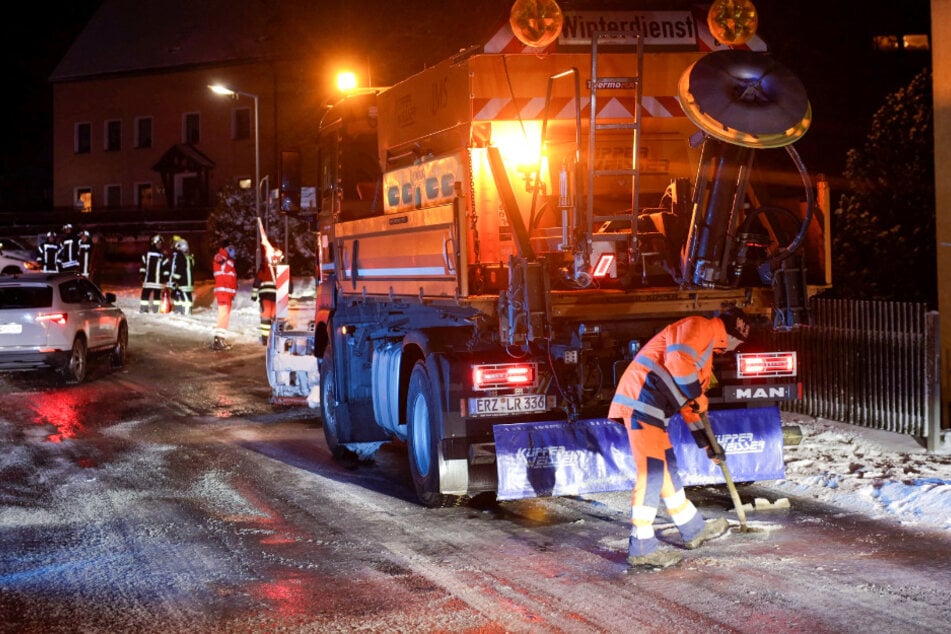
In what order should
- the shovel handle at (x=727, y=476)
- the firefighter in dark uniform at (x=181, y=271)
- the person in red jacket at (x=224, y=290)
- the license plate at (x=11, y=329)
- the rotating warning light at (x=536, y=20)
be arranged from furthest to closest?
the firefighter in dark uniform at (x=181, y=271) → the person in red jacket at (x=224, y=290) → the license plate at (x=11, y=329) → the rotating warning light at (x=536, y=20) → the shovel handle at (x=727, y=476)

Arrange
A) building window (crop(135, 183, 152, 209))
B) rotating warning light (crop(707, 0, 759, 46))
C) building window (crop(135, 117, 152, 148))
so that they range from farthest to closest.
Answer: building window (crop(135, 183, 152, 209)), building window (crop(135, 117, 152, 148)), rotating warning light (crop(707, 0, 759, 46))

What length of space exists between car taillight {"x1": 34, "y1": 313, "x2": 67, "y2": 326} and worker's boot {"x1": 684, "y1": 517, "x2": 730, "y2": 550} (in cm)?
1188

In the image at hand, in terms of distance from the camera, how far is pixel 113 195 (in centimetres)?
5831

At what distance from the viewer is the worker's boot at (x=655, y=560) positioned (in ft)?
21.5

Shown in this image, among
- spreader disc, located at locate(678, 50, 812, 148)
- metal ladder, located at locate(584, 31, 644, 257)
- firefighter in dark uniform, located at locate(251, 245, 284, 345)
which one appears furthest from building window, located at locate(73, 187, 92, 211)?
spreader disc, located at locate(678, 50, 812, 148)

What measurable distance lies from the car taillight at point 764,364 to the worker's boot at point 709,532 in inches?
50.4

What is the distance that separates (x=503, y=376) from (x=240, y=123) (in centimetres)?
4765

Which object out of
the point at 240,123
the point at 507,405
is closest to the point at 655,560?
the point at 507,405

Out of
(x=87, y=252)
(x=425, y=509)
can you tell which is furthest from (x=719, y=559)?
(x=87, y=252)

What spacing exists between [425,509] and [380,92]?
3718 millimetres

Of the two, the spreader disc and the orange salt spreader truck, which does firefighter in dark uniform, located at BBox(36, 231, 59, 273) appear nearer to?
the orange salt spreader truck

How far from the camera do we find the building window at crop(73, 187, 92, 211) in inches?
2308

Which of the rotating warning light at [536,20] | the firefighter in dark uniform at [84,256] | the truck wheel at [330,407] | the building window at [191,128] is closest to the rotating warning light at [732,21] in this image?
the rotating warning light at [536,20]

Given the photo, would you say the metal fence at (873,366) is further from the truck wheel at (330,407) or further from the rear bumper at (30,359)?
the rear bumper at (30,359)
